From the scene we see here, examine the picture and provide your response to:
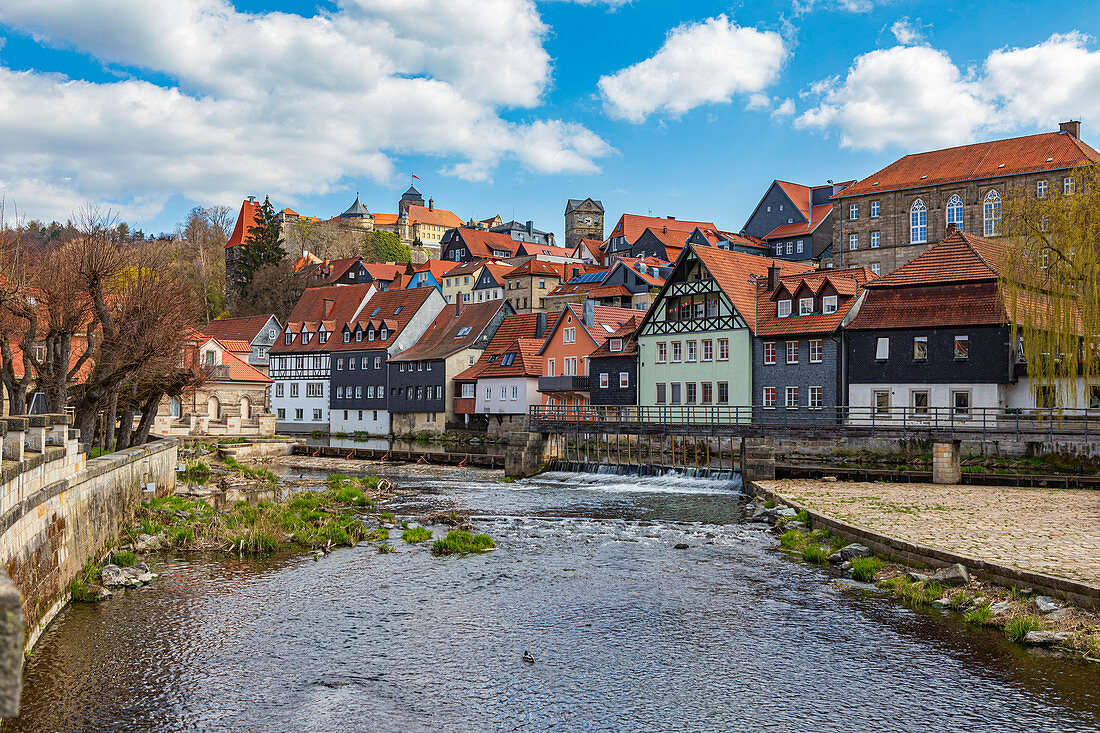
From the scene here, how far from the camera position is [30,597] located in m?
13.0

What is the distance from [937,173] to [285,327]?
60.0 meters

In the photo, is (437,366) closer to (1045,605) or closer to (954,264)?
(954,264)

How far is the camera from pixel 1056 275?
28.5 meters

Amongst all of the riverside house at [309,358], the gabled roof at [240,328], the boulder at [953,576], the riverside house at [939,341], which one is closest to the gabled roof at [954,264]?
the riverside house at [939,341]

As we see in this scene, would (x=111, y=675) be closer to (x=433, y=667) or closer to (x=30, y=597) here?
(x=30, y=597)

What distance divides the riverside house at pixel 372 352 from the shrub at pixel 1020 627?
6026 centimetres

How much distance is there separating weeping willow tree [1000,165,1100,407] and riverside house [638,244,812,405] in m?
16.8

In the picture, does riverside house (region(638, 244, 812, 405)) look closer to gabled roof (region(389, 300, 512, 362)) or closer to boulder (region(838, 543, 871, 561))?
gabled roof (region(389, 300, 512, 362))

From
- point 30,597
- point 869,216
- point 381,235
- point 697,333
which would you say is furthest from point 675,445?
point 381,235

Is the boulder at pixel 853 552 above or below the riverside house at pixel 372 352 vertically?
below

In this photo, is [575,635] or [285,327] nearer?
[575,635]

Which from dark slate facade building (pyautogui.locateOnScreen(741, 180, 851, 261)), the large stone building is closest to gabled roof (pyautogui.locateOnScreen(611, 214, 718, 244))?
dark slate facade building (pyautogui.locateOnScreen(741, 180, 851, 261))

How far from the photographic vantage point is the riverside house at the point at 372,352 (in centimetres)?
7256

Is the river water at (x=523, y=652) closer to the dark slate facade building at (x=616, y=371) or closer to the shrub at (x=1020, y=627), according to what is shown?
the shrub at (x=1020, y=627)
